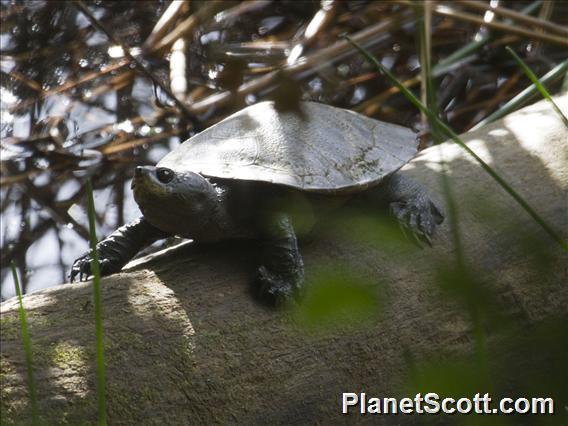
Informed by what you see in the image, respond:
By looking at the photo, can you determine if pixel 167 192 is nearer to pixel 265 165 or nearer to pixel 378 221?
pixel 265 165

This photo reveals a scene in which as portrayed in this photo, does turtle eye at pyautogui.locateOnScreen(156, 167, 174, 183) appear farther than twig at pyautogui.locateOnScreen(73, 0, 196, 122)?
No

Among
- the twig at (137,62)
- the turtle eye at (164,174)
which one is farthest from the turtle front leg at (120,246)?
the twig at (137,62)

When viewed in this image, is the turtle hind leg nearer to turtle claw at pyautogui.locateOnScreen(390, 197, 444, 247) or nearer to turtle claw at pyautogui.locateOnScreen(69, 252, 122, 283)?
turtle claw at pyautogui.locateOnScreen(390, 197, 444, 247)

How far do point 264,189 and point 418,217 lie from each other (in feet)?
1.28

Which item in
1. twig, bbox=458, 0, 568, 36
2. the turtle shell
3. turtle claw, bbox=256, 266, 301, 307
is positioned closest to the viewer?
turtle claw, bbox=256, 266, 301, 307

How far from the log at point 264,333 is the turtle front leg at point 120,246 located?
0.20ft

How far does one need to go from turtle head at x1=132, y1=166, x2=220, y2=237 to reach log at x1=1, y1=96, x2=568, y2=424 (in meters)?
0.08

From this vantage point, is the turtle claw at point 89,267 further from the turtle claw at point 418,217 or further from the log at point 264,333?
the turtle claw at point 418,217

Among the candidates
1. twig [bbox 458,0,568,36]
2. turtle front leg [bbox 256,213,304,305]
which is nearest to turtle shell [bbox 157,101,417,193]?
turtle front leg [bbox 256,213,304,305]

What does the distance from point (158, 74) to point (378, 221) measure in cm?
168

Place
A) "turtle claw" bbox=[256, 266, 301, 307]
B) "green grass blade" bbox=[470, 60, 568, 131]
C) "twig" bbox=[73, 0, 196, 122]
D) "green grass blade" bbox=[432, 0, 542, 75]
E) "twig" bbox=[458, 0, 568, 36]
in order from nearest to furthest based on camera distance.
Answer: "turtle claw" bbox=[256, 266, 301, 307] < "green grass blade" bbox=[470, 60, 568, 131] < "twig" bbox=[458, 0, 568, 36] < "twig" bbox=[73, 0, 196, 122] < "green grass blade" bbox=[432, 0, 542, 75]

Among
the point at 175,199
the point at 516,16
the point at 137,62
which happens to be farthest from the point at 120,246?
the point at 516,16

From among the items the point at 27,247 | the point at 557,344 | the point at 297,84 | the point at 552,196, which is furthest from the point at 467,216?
the point at 27,247

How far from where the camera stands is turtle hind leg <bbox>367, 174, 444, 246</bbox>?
6.08 feet
